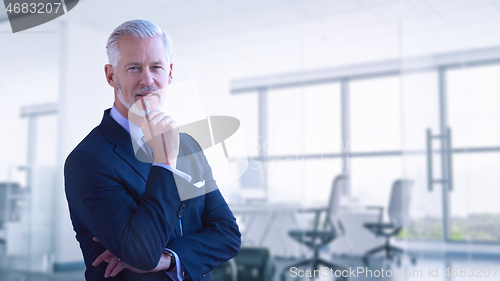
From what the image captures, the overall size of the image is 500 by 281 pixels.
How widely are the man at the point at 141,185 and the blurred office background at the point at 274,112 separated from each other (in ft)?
9.44

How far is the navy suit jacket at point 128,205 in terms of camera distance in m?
0.91

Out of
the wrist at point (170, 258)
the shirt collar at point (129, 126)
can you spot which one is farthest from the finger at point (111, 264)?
the shirt collar at point (129, 126)

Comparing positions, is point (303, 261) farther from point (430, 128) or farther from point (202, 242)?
point (202, 242)

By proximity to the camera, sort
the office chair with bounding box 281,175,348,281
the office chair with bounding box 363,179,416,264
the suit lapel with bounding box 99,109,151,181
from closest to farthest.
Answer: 1. the suit lapel with bounding box 99,109,151,181
2. the office chair with bounding box 281,175,348,281
3. the office chair with bounding box 363,179,416,264

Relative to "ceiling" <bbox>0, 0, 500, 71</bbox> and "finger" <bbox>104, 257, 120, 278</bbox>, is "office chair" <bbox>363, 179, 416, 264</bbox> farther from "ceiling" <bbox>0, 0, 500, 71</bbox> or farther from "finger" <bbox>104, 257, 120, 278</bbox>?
"finger" <bbox>104, 257, 120, 278</bbox>

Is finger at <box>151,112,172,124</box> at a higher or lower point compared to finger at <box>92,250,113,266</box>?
higher

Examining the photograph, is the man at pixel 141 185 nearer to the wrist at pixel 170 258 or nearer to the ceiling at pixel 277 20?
the wrist at pixel 170 258

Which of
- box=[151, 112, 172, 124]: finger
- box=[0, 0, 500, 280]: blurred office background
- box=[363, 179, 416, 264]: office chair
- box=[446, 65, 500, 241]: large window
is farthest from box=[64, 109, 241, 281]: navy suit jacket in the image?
box=[363, 179, 416, 264]: office chair

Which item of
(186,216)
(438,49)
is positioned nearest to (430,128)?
(438,49)

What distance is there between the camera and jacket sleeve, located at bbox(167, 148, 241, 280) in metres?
A: 1.07

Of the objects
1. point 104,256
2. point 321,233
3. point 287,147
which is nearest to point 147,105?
point 104,256

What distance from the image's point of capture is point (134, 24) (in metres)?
1.05

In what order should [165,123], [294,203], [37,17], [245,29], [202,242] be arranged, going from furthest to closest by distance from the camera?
[245,29], [294,203], [37,17], [202,242], [165,123]

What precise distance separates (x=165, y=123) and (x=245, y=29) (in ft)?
12.4
